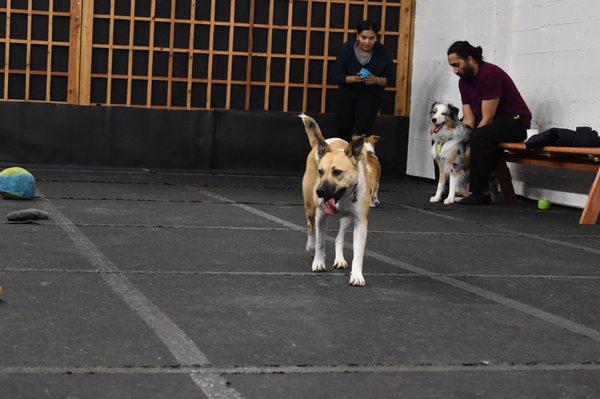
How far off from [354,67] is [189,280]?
7.46 m

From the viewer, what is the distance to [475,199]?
10.7 meters

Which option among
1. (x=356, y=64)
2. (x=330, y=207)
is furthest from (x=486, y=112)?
(x=330, y=207)

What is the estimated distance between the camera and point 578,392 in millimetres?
3590

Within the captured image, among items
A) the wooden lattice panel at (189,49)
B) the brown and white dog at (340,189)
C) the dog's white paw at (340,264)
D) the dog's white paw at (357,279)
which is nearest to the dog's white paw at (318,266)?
Result: the brown and white dog at (340,189)

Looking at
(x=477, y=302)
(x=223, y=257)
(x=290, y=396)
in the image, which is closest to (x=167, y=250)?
(x=223, y=257)

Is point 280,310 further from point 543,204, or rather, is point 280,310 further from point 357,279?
point 543,204

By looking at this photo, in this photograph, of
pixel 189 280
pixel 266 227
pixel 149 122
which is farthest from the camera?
pixel 149 122

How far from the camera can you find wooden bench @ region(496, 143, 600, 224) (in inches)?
367

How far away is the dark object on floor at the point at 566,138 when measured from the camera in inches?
374

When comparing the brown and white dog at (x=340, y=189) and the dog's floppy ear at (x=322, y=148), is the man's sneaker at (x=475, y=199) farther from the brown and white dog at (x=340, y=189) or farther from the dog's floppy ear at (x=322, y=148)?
the dog's floppy ear at (x=322, y=148)

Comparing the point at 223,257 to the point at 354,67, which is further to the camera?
the point at 354,67

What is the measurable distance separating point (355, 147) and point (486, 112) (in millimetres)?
5242

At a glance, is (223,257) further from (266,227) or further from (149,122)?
(149,122)

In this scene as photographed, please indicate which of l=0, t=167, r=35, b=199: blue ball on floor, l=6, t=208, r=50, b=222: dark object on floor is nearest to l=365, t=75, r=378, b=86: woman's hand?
l=0, t=167, r=35, b=199: blue ball on floor
